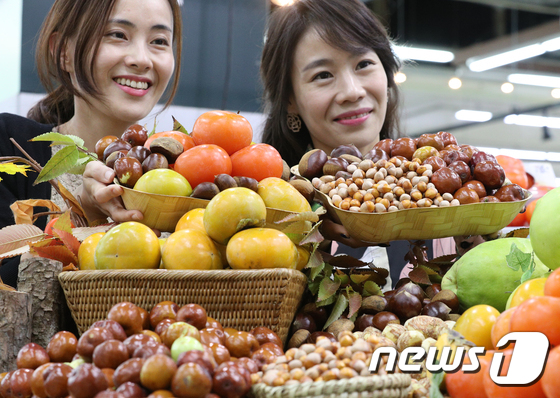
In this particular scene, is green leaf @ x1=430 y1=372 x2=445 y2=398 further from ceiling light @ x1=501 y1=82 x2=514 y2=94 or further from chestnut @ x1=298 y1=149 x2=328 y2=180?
ceiling light @ x1=501 y1=82 x2=514 y2=94

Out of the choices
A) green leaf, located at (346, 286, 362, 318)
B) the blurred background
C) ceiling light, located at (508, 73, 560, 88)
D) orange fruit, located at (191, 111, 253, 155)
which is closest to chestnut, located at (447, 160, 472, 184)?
green leaf, located at (346, 286, 362, 318)

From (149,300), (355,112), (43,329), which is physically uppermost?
(355,112)

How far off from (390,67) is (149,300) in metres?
1.44

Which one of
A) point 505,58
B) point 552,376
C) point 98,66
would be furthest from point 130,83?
point 505,58

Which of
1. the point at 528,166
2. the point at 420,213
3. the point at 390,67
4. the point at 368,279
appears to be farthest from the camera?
the point at 528,166

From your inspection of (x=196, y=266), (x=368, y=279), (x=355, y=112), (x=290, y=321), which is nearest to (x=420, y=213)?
(x=368, y=279)

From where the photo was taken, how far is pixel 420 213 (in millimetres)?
1001

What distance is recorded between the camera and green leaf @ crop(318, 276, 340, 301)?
0.99 meters

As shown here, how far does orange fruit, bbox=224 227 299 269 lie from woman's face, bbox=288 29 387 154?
967mm

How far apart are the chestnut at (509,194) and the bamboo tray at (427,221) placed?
0.02 meters

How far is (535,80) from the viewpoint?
779cm

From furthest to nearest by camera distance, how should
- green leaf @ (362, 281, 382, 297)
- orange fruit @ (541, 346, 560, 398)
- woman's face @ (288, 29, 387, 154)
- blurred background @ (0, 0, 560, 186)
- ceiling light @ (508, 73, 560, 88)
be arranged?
ceiling light @ (508, 73, 560, 88), blurred background @ (0, 0, 560, 186), woman's face @ (288, 29, 387, 154), green leaf @ (362, 281, 382, 297), orange fruit @ (541, 346, 560, 398)

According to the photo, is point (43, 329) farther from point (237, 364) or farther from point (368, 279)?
point (368, 279)

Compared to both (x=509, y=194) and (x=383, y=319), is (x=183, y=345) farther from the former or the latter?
(x=509, y=194)
